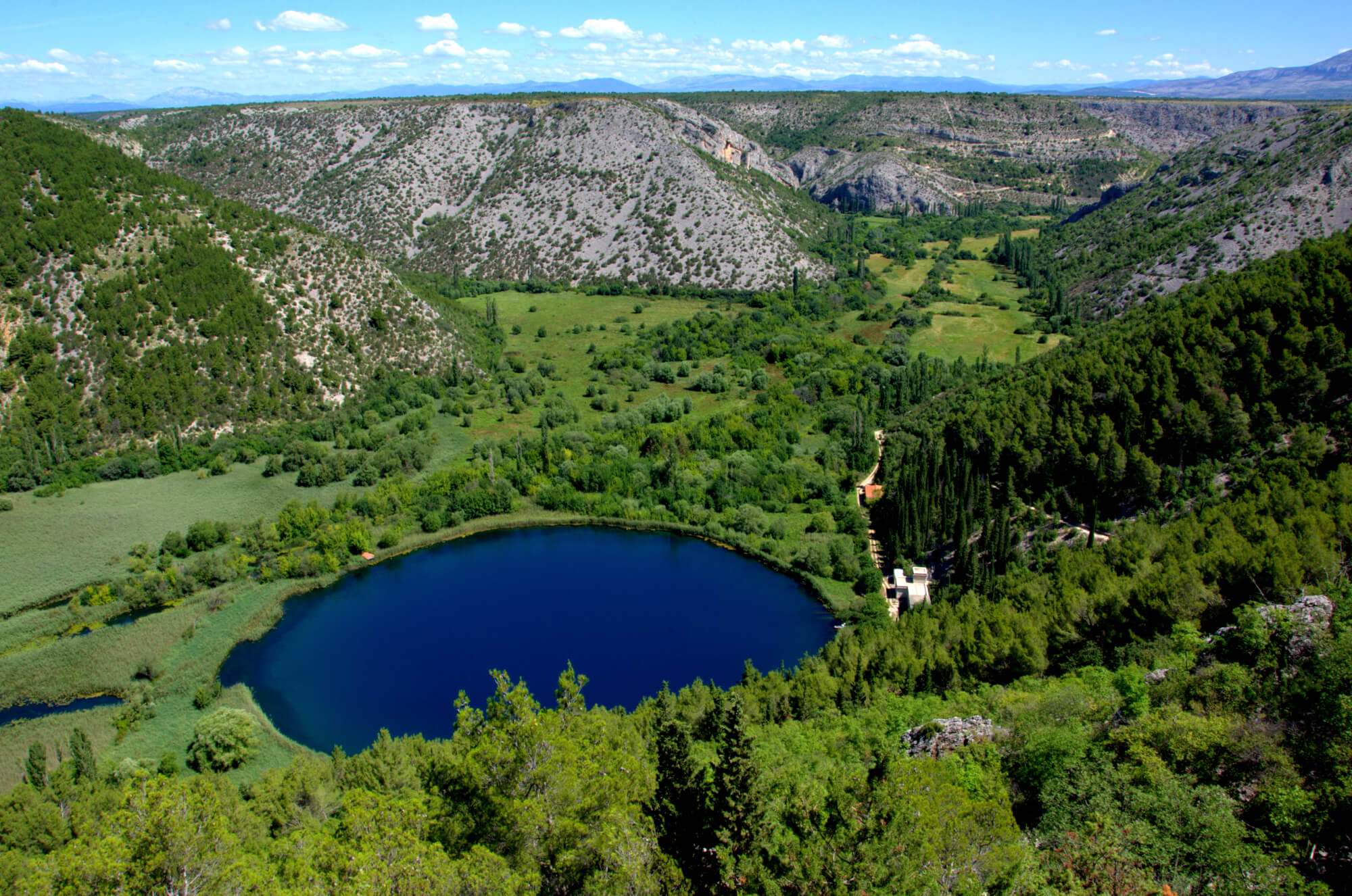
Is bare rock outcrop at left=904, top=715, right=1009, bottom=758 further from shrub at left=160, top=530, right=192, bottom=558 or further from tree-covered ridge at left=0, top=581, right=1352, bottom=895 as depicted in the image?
shrub at left=160, top=530, right=192, bottom=558

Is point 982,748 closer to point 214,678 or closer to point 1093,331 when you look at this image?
point 214,678

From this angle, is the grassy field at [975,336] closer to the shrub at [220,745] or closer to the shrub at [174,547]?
the shrub at [174,547]

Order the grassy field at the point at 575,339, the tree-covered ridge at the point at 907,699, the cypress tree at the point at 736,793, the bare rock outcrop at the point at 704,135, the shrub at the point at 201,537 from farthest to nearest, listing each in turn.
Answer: the bare rock outcrop at the point at 704,135
the grassy field at the point at 575,339
the shrub at the point at 201,537
the cypress tree at the point at 736,793
the tree-covered ridge at the point at 907,699

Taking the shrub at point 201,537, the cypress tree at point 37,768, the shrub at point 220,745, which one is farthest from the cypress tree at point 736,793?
the shrub at point 201,537

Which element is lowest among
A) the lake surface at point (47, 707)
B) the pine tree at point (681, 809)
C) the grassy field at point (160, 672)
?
the lake surface at point (47, 707)

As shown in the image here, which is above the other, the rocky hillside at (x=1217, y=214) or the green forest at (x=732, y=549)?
the rocky hillside at (x=1217, y=214)

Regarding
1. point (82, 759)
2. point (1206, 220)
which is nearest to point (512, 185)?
point (1206, 220)

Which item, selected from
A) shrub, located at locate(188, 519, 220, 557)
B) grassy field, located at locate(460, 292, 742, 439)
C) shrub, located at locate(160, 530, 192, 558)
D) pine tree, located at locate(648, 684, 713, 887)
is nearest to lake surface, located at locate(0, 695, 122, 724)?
shrub, located at locate(160, 530, 192, 558)
